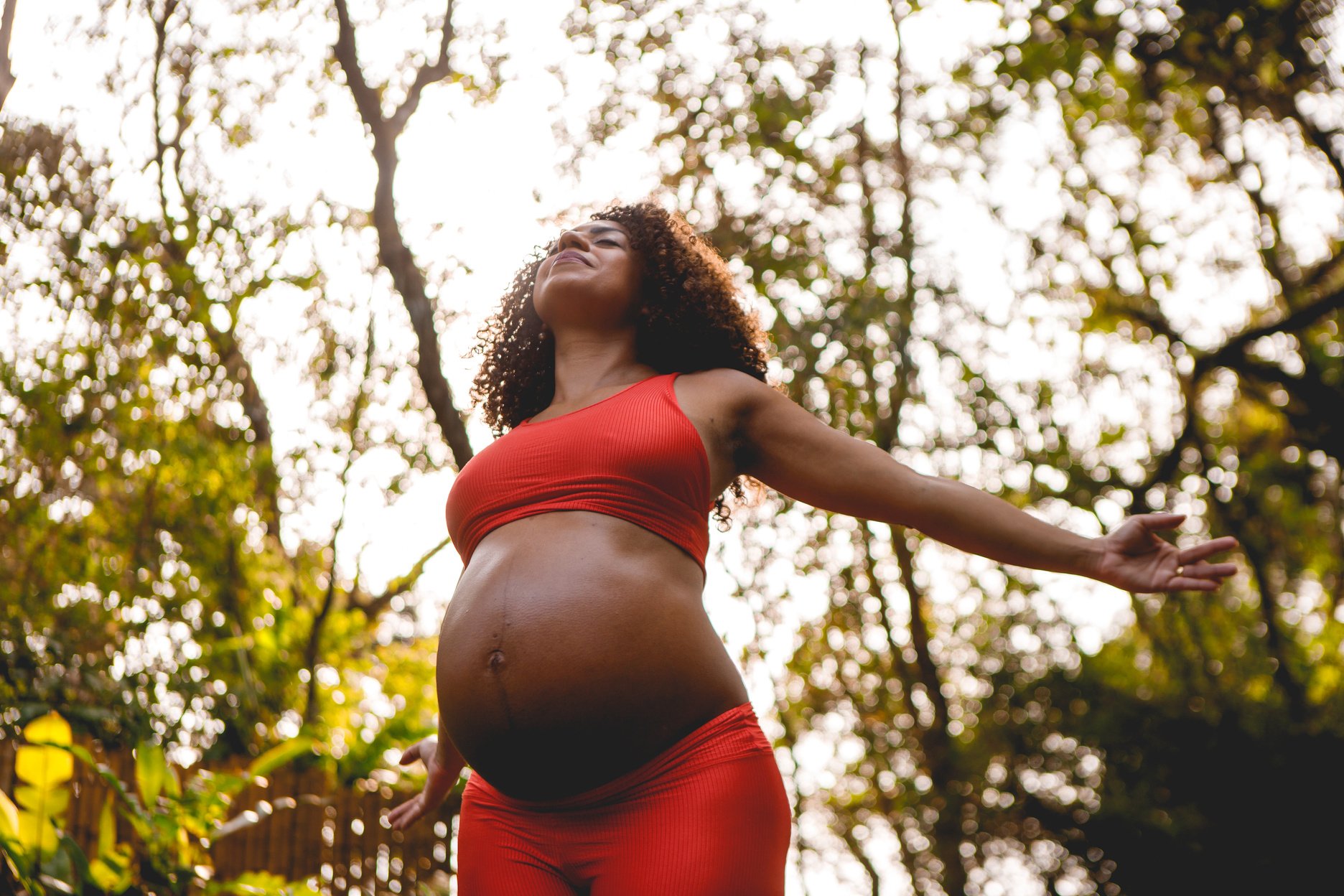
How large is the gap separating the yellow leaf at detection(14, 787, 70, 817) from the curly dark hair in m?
1.79

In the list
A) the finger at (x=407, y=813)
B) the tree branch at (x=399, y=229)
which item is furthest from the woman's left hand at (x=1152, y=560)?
the tree branch at (x=399, y=229)

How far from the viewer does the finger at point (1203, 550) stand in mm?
1508

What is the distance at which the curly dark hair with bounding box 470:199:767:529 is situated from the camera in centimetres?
211

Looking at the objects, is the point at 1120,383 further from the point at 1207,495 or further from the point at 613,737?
the point at 613,737

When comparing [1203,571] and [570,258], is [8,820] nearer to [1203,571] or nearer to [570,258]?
[570,258]

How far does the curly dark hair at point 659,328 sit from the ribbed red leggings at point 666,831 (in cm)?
66

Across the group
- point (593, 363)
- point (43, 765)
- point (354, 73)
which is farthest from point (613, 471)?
point (354, 73)

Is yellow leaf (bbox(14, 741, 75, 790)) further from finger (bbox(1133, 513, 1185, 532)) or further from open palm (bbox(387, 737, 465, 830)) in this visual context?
finger (bbox(1133, 513, 1185, 532))

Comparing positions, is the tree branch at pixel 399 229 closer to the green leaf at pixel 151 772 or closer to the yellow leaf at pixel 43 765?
the green leaf at pixel 151 772

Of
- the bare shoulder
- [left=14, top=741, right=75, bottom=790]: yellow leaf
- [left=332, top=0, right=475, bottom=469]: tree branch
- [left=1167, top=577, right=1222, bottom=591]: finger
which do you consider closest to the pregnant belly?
the bare shoulder

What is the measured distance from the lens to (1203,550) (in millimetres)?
1526

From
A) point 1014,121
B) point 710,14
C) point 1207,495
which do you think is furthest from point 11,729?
point 1207,495

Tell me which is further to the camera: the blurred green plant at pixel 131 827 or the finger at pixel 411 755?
the blurred green plant at pixel 131 827

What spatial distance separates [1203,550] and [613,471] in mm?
878
